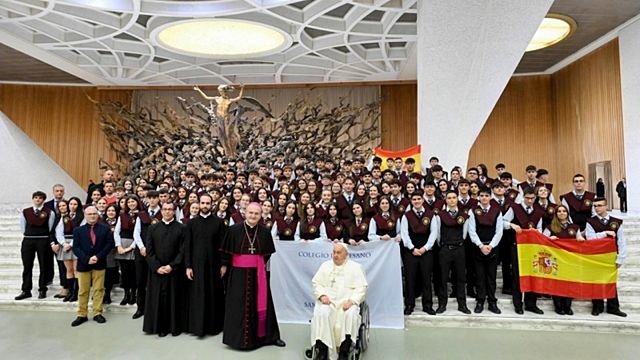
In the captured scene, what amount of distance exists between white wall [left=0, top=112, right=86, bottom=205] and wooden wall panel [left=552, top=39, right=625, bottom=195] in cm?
1752

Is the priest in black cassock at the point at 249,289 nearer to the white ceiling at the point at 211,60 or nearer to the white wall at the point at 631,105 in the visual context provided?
the white ceiling at the point at 211,60

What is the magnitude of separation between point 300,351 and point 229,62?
13.1m

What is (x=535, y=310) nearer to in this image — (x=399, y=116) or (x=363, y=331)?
(x=363, y=331)

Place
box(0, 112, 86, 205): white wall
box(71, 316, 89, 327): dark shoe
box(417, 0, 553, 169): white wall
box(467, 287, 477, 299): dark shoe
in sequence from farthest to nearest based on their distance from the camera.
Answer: box(0, 112, 86, 205): white wall → box(417, 0, 553, 169): white wall → box(467, 287, 477, 299): dark shoe → box(71, 316, 89, 327): dark shoe

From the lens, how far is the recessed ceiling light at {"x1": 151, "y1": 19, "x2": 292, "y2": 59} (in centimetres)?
1204

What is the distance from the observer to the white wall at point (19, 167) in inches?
543

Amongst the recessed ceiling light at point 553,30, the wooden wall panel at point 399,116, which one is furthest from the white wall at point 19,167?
the recessed ceiling light at point 553,30

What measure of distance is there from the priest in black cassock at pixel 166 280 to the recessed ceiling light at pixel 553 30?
10.7 m

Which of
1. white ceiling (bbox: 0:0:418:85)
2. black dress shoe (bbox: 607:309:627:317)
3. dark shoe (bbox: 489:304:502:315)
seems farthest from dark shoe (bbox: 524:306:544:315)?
white ceiling (bbox: 0:0:418:85)

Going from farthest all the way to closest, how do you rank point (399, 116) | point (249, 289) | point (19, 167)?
1. point (399, 116)
2. point (19, 167)
3. point (249, 289)

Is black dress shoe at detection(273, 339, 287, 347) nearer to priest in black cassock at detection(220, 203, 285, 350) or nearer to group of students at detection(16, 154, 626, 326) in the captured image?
priest in black cassock at detection(220, 203, 285, 350)

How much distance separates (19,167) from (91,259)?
11071 mm

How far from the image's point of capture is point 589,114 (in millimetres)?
14391

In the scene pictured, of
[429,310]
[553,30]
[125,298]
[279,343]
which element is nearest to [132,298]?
[125,298]
